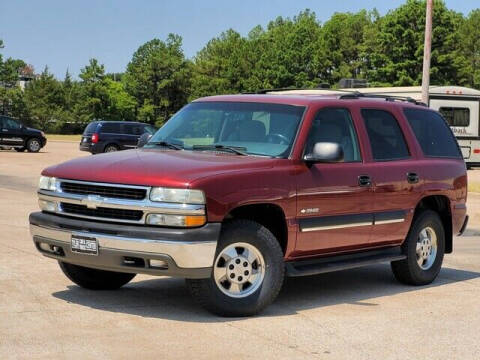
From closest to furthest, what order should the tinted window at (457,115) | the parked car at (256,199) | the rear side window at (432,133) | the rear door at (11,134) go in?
1. the parked car at (256,199)
2. the rear side window at (432,133)
3. the tinted window at (457,115)
4. the rear door at (11,134)

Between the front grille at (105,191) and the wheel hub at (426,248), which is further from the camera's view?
the wheel hub at (426,248)

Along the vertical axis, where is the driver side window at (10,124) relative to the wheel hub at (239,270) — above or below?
above

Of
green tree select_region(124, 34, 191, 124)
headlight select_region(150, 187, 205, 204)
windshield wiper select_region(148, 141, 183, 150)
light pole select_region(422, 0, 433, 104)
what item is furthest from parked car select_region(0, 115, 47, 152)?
green tree select_region(124, 34, 191, 124)

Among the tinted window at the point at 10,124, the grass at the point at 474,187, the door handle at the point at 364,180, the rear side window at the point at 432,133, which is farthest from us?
the tinted window at the point at 10,124

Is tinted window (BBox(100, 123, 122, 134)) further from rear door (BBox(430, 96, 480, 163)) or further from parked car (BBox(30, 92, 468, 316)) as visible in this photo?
parked car (BBox(30, 92, 468, 316))

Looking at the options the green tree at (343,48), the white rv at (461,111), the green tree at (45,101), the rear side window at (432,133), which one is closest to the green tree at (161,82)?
the green tree at (45,101)

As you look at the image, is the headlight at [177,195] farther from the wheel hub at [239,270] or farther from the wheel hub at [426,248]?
the wheel hub at [426,248]

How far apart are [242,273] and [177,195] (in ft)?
3.08

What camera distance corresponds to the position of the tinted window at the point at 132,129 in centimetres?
3762

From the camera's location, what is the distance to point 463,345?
6.28 metres

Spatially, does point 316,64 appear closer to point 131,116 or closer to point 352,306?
point 131,116

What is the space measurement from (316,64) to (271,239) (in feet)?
259

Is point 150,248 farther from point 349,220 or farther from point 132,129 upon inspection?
point 132,129

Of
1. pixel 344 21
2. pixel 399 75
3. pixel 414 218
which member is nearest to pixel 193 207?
pixel 414 218
